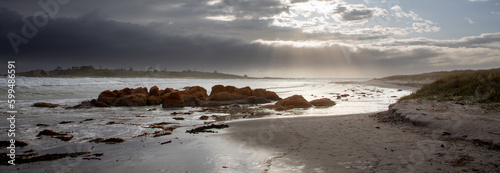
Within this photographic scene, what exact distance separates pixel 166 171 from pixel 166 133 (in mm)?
3802

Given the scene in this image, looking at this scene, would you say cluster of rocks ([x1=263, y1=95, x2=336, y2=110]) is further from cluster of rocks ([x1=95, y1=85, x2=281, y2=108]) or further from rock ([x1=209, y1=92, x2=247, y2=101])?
rock ([x1=209, y1=92, x2=247, y2=101])

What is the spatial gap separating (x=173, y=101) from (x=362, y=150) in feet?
47.8

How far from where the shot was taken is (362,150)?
5.77 metres

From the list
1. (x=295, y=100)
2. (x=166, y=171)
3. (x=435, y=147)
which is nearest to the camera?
(x=166, y=171)

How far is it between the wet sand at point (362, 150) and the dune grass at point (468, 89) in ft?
16.1

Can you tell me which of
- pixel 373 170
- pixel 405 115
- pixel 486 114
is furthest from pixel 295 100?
pixel 373 170

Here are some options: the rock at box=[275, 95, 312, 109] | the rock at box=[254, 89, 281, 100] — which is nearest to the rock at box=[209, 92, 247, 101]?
the rock at box=[254, 89, 281, 100]

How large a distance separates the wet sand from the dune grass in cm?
492

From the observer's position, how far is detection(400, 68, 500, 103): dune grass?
10452 mm

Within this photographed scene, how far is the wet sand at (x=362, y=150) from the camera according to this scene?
4.65m

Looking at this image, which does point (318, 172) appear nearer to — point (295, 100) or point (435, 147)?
point (435, 147)

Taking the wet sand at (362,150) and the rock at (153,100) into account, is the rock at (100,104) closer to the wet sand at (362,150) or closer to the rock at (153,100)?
the rock at (153,100)

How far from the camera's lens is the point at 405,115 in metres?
8.91

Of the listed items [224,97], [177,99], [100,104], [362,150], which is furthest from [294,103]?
[100,104]
